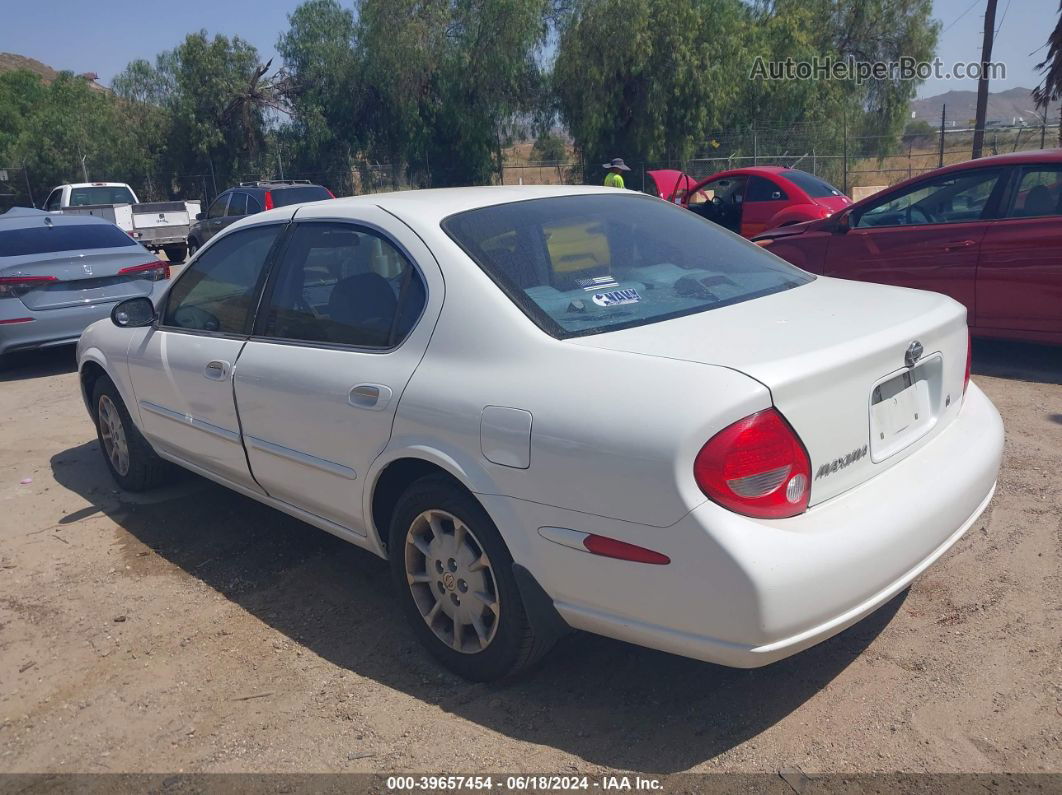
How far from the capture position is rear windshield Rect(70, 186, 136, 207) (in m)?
22.4

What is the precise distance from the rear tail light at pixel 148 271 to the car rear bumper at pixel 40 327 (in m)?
0.57

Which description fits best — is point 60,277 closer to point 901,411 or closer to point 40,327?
point 40,327

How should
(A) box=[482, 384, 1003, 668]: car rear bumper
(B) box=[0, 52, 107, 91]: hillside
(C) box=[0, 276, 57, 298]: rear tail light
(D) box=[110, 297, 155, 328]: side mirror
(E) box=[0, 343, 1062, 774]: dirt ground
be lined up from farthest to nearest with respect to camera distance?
1. (B) box=[0, 52, 107, 91]: hillside
2. (C) box=[0, 276, 57, 298]: rear tail light
3. (D) box=[110, 297, 155, 328]: side mirror
4. (E) box=[0, 343, 1062, 774]: dirt ground
5. (A) box=[482, 384, 1003, 668]: car rear bumper

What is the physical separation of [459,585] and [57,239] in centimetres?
828

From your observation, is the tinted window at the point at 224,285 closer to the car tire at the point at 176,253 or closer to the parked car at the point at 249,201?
the parked car at the point at 249,201

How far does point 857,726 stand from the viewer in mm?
2865

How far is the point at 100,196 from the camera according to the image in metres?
22.9

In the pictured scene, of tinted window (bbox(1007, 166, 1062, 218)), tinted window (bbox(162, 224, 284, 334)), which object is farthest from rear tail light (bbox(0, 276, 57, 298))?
tinted window (bbox(1007, 166, 1062, 218))

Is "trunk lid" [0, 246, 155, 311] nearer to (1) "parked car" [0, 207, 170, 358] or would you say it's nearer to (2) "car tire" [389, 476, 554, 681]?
(1) "parked car" [0, 207, 170, 358]

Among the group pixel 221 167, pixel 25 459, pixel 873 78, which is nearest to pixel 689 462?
pixel 25 459

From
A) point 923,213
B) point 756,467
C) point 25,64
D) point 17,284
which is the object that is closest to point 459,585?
point 756,467

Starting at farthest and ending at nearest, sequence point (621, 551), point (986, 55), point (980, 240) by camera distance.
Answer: point (986, 55) → point (980, 240) → point (621, 551)

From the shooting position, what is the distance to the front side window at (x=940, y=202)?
6.94 metres

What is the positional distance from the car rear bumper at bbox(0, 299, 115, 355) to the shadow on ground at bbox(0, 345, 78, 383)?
22cm
